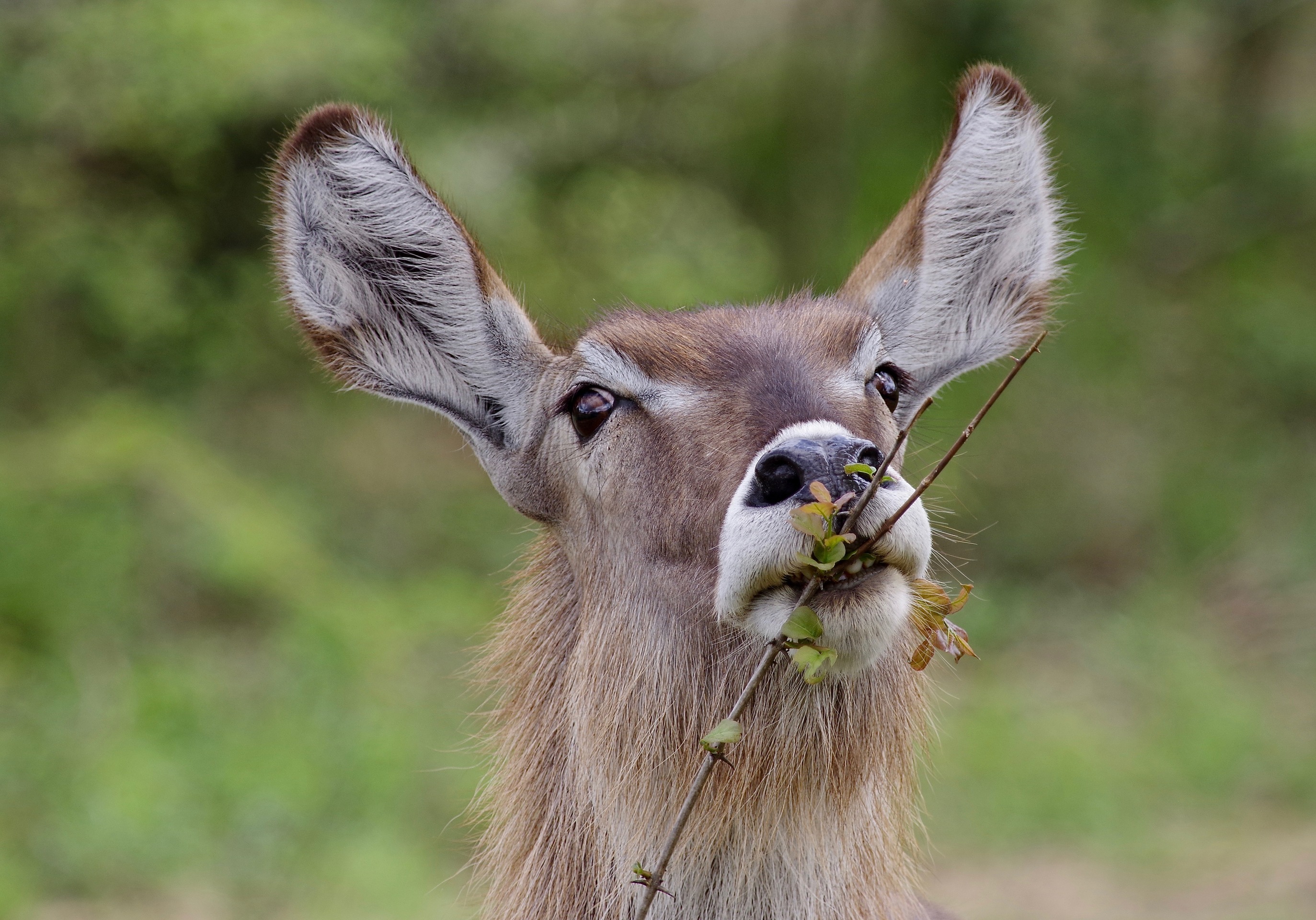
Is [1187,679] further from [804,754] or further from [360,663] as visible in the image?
[804,754]

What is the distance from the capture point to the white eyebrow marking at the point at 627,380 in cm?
355

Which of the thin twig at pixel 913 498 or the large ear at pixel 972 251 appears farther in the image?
the large ear at pixel 972 251

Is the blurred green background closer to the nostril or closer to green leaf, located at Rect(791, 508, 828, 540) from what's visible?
the nostril

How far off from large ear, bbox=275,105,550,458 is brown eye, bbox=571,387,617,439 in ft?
1.02

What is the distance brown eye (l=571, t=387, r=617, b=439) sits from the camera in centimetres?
372

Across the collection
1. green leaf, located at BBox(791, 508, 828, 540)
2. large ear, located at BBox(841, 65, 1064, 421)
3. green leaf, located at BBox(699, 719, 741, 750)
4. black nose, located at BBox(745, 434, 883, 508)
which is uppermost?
large ear, located at BBox(841, 65, 1064, 421)

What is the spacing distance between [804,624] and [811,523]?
0.85 ft

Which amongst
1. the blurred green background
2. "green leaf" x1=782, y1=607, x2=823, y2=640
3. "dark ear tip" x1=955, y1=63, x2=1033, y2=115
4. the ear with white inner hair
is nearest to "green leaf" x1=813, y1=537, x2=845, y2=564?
"green leaf" x1=782, y1=607, x2=823, y2=640

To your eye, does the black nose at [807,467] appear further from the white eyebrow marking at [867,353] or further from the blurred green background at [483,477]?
the blurred green background at [483,477]

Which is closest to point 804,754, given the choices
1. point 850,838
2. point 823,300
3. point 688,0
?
point 850,838

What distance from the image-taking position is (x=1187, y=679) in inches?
374

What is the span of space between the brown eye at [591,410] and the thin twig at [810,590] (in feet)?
2.66

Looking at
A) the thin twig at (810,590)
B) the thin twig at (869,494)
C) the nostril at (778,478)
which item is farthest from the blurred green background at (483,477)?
the thin twig at (869,494)

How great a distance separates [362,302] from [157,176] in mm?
7581
